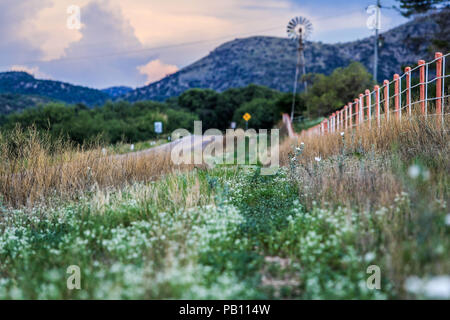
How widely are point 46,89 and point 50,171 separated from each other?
498 feet

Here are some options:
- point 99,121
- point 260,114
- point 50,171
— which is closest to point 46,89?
point 99,121

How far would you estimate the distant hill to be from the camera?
92938 millimetres

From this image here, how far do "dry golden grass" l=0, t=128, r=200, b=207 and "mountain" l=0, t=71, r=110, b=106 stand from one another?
388 ft

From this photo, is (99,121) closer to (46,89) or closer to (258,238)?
(258,238)

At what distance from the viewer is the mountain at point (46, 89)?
126375mm

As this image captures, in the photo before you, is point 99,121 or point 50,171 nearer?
point 50,171

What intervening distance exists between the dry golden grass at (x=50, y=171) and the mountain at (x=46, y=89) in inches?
4661

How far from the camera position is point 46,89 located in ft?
469

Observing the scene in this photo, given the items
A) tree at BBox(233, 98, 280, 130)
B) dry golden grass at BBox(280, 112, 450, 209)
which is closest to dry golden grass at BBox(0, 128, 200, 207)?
dry golden grass at BBox(280, 112, 450, 209)

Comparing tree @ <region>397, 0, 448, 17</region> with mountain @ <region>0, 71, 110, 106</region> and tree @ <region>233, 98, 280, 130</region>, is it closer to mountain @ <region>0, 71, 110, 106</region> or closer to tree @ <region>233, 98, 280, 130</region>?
tree @ <region>233, 98, 280, 130</region>

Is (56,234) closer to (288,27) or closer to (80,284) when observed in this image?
(80,284)
